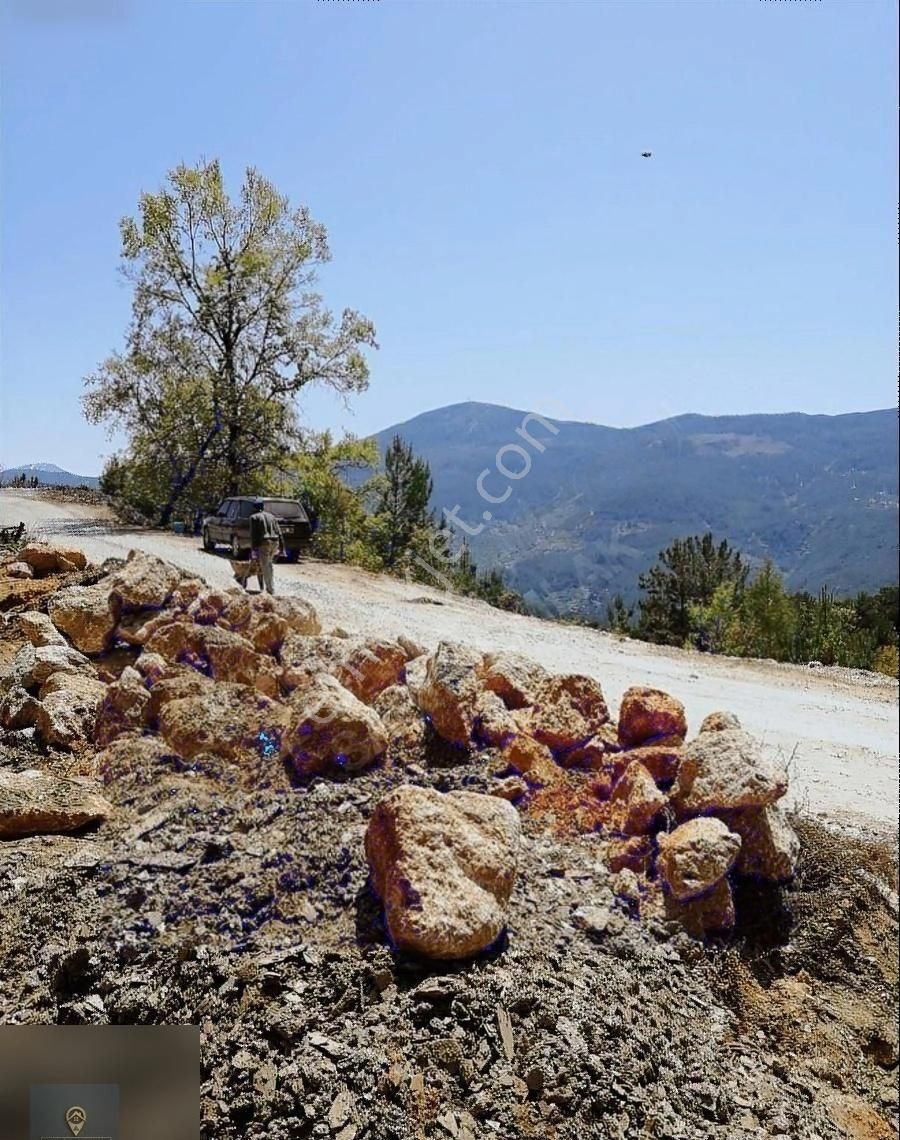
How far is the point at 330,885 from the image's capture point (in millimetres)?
2521

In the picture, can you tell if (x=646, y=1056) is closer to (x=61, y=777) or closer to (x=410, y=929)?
(x=410, y=929)

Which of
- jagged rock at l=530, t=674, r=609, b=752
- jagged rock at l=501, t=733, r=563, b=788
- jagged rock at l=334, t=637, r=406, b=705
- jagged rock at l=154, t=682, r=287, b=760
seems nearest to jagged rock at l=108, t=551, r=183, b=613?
jagged rock at l=154, t=682, r=287, b=760

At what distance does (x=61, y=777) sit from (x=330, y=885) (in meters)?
1.01

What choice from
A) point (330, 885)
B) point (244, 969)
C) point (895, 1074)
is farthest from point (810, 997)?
point (244, 969)

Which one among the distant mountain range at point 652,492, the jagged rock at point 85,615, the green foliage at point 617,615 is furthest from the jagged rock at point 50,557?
the green foliage at point 617,615

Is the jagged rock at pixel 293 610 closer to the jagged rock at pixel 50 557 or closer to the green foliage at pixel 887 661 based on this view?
the jagged rock at pixel 50 557

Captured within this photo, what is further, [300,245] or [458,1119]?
[300,245]

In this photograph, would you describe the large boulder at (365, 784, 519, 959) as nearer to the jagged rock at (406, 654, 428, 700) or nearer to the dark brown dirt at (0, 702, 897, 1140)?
the dark brown dirt at (0, 702, 897, 1140)

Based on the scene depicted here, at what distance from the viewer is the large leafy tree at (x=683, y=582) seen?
223 inches

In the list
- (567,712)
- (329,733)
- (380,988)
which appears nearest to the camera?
(380,988)

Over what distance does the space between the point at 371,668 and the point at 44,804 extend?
1.46 metres

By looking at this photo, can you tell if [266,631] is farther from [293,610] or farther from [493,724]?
[493,724]

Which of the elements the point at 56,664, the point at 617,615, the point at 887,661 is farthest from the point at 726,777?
the point at 887,661

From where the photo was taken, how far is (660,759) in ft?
11.5
